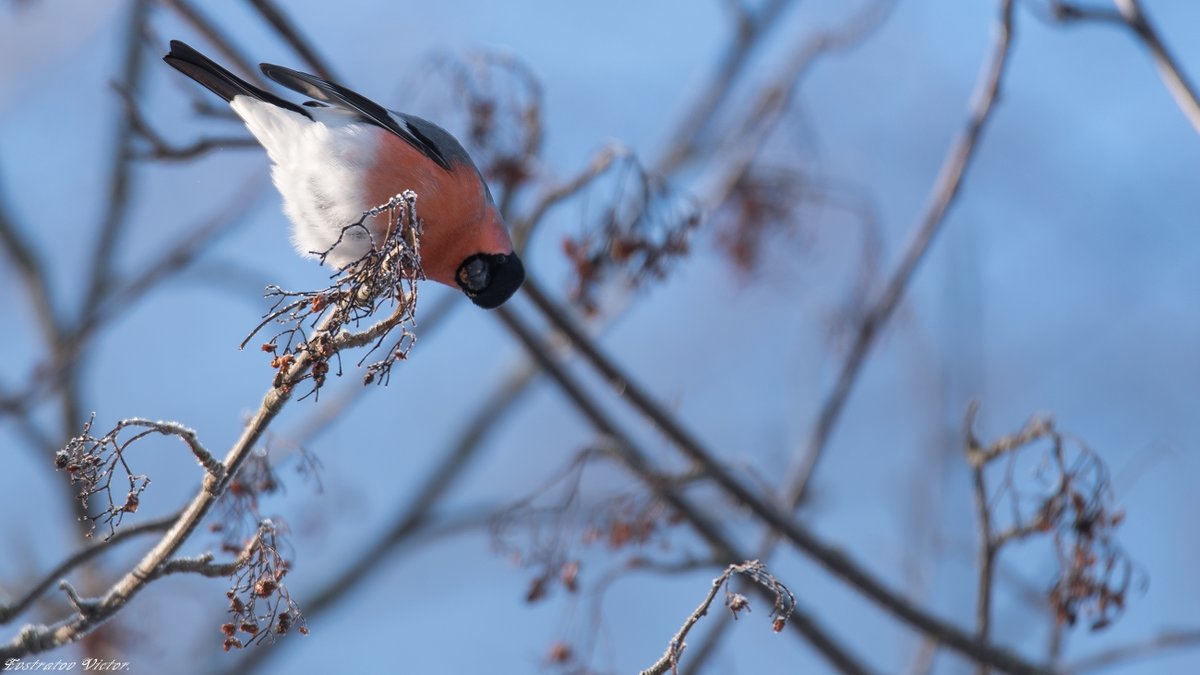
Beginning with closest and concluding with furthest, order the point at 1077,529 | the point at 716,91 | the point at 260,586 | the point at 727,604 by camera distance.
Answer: the point at 727,604, the point at 260,586, the point at 1077,529, the point at 716,91

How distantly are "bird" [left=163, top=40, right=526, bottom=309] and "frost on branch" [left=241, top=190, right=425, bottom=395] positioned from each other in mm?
1038

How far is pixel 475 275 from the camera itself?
2.96 meters

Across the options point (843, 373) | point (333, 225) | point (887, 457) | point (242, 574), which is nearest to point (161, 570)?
point (242, 574)

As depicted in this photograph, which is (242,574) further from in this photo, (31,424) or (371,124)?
(31,424)

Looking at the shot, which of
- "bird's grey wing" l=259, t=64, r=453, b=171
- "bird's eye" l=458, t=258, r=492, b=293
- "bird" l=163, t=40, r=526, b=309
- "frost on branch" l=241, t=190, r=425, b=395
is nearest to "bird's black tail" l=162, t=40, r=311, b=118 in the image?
"bird" l=163, t=40, r=526, b=309

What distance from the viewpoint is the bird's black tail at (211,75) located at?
2941mm

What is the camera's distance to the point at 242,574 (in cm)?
175

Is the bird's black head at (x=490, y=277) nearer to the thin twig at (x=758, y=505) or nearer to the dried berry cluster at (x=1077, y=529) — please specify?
the thin twig at (x=758, y=505)

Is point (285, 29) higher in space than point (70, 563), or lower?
higher

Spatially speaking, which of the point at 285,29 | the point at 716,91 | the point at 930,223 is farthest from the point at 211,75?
the point at 716,91

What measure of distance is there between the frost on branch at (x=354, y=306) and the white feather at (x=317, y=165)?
0.97 meters

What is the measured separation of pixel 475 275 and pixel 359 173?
1.29 ft

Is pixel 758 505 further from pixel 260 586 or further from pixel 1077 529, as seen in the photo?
pixel 260 586

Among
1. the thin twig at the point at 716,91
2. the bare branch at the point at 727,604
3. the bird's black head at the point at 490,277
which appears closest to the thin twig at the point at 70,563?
the bare branch at the point at 727,604
